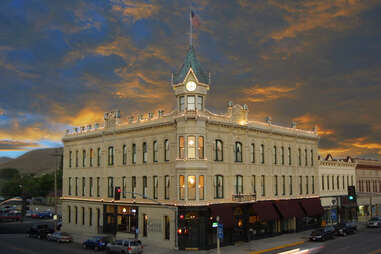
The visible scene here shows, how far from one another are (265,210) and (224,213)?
788cm

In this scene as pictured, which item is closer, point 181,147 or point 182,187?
point 182,187

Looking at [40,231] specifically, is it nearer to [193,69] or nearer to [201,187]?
[201,187]

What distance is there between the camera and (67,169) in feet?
203

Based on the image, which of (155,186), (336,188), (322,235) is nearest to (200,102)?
(155,186)

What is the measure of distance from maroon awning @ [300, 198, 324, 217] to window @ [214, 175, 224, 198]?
56.4 ft

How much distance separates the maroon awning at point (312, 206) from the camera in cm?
5672

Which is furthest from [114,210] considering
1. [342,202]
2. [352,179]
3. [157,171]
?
[352,179]

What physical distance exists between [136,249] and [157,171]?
30.9 feet

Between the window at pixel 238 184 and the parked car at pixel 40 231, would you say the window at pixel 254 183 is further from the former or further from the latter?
the parked car at pixel 40 231

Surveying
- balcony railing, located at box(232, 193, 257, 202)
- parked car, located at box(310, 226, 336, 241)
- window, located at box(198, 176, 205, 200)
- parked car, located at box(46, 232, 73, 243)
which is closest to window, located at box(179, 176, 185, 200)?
window, located at box(198, 176, 205, 200)

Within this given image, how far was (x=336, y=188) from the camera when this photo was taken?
2657 inches

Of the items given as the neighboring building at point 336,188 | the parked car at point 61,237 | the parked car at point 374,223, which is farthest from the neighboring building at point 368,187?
the parked car at point 61,237

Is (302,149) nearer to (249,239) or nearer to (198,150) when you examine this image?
(249,239)

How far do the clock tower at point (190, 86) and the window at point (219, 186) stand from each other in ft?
26.3
